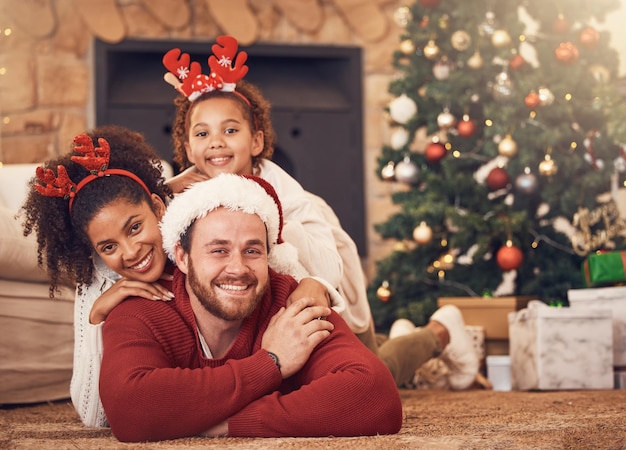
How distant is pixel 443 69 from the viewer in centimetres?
372

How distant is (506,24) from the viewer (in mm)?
3607

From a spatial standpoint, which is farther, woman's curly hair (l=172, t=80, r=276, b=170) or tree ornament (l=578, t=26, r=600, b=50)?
tree ornament (l=578, t=26, r=600, b=50)

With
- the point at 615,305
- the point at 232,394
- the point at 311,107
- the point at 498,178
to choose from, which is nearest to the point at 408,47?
→ the point at 498,178

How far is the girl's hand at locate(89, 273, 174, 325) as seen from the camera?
1.71 meters

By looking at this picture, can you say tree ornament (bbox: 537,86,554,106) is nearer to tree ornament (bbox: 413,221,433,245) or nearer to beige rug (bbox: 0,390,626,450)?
tree ornament (bbox: 413,221,433,245)

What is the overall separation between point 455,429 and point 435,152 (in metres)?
2.18

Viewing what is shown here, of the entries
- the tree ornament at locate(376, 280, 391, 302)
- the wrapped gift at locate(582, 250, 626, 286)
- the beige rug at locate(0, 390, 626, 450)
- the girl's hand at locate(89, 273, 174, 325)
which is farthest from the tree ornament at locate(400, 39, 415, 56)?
the girl's hand at locate(89, 273, 174, 325)

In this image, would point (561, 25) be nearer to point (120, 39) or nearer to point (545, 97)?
point (545, 97)

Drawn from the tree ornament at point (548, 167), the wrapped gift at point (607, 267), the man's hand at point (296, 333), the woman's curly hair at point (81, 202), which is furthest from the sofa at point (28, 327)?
the tree ornament at point (548, 167)

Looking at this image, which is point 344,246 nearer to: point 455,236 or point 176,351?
point 176,351

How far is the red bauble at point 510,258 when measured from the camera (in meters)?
3.31

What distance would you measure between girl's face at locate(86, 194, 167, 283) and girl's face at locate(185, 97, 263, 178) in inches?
17.7

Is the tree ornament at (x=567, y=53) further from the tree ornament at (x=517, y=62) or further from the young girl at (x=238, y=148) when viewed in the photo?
the young girl at (x=238, y=148)

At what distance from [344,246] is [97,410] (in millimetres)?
841
